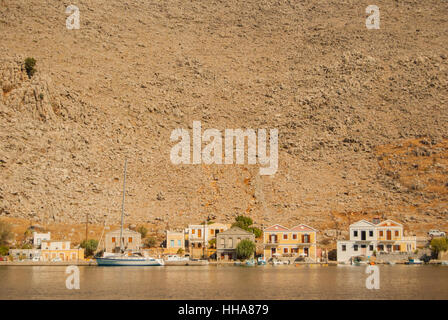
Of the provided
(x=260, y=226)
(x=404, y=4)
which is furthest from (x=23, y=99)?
(x=404, y=4)

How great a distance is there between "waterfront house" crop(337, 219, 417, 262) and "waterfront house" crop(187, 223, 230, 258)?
16672mm

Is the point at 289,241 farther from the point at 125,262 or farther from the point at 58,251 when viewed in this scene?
the point at 58,251

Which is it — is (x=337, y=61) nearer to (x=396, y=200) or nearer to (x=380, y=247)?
(x=396, y=200)

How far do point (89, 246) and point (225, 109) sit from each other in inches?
1846

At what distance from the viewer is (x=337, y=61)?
145500 mm

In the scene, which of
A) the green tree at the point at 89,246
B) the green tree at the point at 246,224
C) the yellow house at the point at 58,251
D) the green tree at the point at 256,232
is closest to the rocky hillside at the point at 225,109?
the green tree at the point at 246,224

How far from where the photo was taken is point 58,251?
9488 centimetres

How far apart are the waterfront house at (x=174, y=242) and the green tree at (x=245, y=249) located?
27.9 ft

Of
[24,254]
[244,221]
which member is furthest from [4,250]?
[244,221]

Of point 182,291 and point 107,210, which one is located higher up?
point 107,210

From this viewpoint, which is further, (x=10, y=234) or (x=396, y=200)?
(x=396, y=200)

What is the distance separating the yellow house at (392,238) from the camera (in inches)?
3674

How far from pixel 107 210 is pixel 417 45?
242 feet

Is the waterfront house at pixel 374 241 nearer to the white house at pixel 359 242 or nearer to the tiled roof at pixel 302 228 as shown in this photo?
the white house at pixel 359 242
